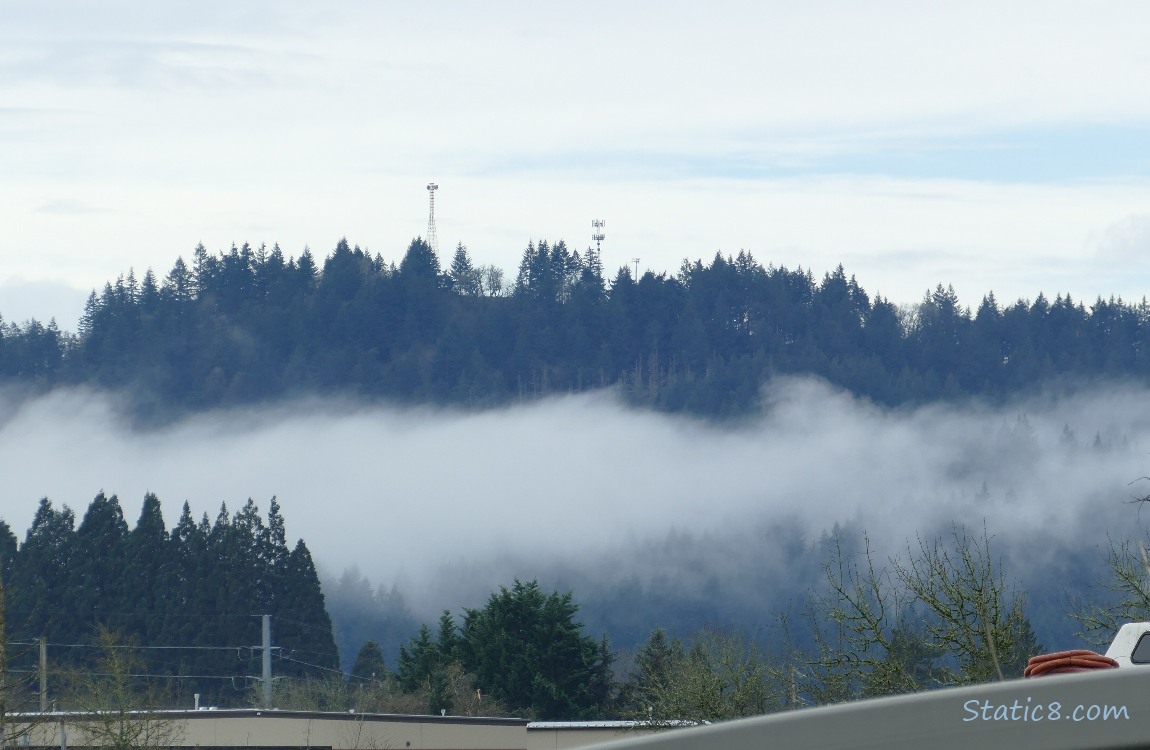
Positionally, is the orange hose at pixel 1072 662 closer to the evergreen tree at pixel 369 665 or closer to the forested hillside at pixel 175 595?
the forested hillside at pixel 175 595

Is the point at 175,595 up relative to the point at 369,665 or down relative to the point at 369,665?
up

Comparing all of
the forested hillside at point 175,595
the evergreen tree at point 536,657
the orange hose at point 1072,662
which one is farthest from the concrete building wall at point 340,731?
the forested hillside at point 175,595

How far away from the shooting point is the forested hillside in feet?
416

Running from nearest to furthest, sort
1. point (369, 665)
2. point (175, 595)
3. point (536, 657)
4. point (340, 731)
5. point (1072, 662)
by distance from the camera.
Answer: point (1072, 662)
point (340, 731)
point (536, 657)
point (175, 595)
point (369, 665)

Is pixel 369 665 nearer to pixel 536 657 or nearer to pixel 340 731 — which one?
pixel 536 657

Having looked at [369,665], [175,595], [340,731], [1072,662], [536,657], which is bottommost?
[369,665]

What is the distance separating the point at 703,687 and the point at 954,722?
3731cm

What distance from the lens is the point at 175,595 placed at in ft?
433

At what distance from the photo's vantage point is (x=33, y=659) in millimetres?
120688

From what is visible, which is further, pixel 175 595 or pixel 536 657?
pixel 175 595

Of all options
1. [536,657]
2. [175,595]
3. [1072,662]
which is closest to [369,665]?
[175,595]

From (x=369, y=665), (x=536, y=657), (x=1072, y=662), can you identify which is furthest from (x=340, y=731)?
(x=369, y=665)

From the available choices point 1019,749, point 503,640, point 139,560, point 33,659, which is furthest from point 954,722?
point 139,560

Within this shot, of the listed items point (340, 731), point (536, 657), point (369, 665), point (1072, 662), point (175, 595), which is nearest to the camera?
point (1072, 662)
